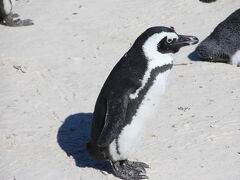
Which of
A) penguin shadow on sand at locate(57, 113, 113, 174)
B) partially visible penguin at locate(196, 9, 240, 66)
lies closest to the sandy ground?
penguin shadow on sand at locate(57, 113, 113, 174)

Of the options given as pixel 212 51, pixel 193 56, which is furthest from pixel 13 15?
pixel 212 51

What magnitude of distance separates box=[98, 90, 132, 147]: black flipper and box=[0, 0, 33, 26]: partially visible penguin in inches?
144

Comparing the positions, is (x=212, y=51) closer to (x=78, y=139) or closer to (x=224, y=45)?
(x=224, y=45)

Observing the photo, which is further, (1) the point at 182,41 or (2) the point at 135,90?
(1) the point at 182,41

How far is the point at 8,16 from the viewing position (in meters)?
7.30

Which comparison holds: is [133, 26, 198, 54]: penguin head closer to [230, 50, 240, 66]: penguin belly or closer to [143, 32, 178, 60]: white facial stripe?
[143, 32, 178, 60]: white facial stripe

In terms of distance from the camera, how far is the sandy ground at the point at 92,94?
414cm

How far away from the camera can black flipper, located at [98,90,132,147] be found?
3.69 metres

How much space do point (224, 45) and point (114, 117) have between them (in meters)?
2.50

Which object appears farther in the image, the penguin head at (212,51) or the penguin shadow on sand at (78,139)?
the penguin head at (212,51)

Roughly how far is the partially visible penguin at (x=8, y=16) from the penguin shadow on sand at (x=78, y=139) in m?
2.61

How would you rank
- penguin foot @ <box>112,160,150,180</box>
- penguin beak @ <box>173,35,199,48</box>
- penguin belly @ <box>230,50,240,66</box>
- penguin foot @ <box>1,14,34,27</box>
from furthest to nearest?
penguin foot @ <box>1,14,34,27</box>
penguin belly @ <box>230,50,240,66</box>
penguin foot @ <box>112,160,150,180</box>
penguin beak @ <box>173,35,199,48</box>

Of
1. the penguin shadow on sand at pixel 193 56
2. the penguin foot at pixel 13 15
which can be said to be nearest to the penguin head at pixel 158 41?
the penguin shadow on sand at pixel 193 56

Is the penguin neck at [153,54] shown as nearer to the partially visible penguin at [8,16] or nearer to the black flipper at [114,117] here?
the black flipper at [114,117]
